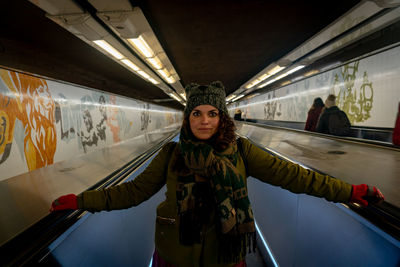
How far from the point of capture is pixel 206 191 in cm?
112

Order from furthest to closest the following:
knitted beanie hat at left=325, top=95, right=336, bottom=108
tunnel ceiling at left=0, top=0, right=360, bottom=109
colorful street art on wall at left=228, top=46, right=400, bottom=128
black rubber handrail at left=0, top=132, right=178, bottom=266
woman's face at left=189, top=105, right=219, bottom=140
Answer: knitted beanie hat at left=325, top=95, right=336, bottom=108 → colorful street art on wall at left=228, top=46, right=400, bottom=128 → tunnel ceiling at left=0, top=0, right=360, bottom=109 → woman's face at left=189, top=105, right=219, bottom=140 → black rubber handrail at left=0, top=132, right=178, bottom=266

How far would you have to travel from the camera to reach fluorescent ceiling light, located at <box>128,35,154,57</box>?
2.97 metres

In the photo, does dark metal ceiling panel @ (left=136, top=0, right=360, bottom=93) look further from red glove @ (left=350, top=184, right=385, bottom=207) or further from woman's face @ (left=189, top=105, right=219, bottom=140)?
red glove @ (left=350, top=184, right=385, bottom=207)

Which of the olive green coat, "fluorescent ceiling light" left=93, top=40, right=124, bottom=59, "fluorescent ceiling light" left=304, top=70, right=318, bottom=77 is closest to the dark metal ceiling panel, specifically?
"fluorescent ceiling light" left=93, top=40, right=124, bottom=59

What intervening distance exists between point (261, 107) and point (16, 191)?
432 inches

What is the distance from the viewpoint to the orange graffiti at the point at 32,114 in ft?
7.64

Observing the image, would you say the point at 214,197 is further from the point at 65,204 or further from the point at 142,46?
the point at 142,46

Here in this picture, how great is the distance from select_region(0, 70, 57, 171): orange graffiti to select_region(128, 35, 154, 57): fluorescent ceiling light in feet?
5.06

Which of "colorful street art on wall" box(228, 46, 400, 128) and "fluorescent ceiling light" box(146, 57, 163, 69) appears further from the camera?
"fluorescent ceiling light" box(146, 57, 163, 69)

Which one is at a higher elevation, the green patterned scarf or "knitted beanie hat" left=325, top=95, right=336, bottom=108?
"knitted beanie hat" left=325, top=95, right=336, bottom=108

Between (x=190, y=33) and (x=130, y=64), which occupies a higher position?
(x=190, y=33)

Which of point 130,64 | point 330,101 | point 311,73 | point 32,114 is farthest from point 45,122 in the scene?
point 311,73

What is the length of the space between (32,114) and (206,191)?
2.97 metres

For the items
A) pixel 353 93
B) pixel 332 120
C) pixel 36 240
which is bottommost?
pixel 36 240
